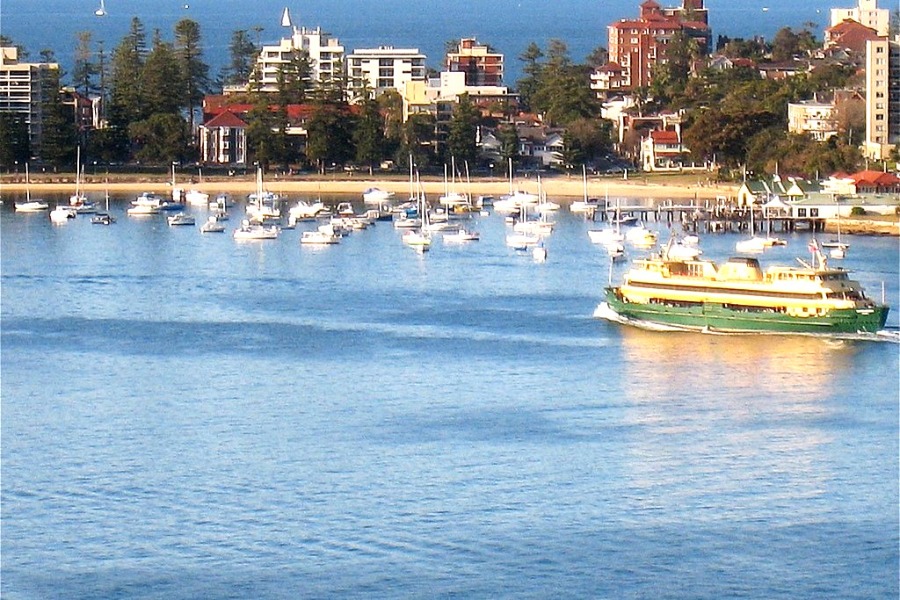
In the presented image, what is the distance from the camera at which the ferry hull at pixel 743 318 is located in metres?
21.5

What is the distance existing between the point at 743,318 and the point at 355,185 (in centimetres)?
2210

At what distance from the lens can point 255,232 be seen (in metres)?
34.1

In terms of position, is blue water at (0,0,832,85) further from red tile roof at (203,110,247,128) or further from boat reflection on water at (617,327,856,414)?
boat reflection on water at (617,327,856,414)

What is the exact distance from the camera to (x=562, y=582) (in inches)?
512

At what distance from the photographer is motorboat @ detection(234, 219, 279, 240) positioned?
33.9 metres

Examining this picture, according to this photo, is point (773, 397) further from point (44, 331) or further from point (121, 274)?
point (121, 274)

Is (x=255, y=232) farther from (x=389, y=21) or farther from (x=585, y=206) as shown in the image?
(x=389, y=21)

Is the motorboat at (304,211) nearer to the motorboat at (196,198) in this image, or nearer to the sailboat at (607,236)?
the motorboat at (196,198)

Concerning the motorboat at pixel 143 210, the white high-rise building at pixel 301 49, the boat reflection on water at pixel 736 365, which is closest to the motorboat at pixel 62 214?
the motorboat at pixel 143 210

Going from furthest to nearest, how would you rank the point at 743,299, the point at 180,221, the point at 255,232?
the point at 180,221 → the point at 255,232 → the point at 743,299

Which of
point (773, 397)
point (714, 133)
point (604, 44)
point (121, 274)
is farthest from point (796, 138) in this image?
point (604, 44)

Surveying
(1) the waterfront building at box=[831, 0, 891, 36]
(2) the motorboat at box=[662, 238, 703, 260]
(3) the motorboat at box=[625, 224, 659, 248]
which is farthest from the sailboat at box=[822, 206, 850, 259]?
(1) the waterfront building at box=[831, 0, 891, 36]

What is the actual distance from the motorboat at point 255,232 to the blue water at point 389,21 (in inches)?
1591

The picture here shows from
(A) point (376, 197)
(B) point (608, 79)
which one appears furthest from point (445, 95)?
Answer: (A) point (376, 197)
